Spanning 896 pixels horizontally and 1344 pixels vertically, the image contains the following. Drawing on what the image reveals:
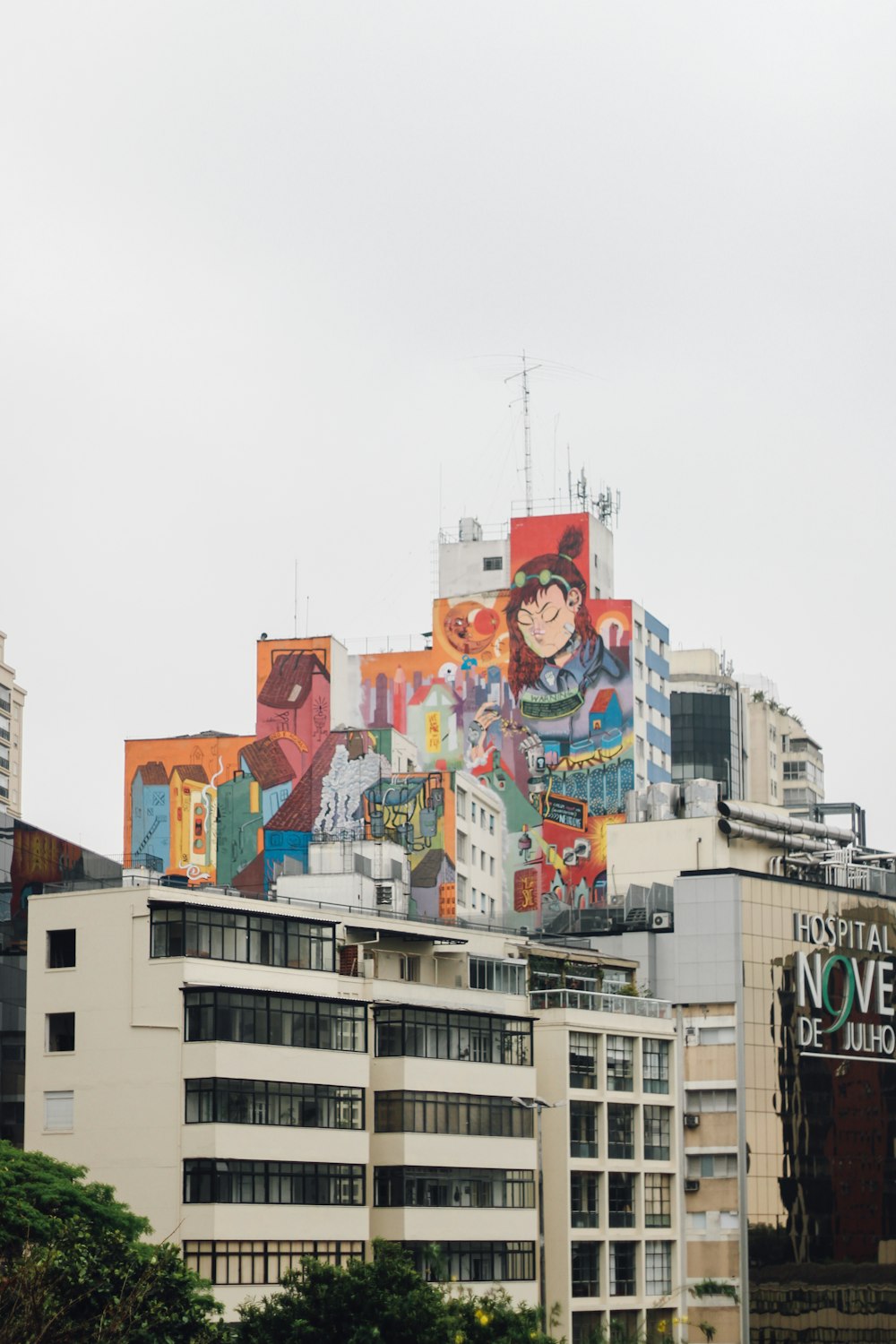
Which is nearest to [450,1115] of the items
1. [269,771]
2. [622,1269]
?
[622,1269]

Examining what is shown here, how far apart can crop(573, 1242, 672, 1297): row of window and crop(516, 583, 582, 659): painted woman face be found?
66.1 m

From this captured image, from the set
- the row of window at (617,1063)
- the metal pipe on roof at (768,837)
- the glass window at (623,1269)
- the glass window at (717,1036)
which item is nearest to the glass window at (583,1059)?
the row of window at (617,1063)

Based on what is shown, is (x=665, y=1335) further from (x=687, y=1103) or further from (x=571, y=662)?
(x=571, y=662)

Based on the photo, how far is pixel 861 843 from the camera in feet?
632

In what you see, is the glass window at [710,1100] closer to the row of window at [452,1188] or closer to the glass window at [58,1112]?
the row of window at [452,1188]

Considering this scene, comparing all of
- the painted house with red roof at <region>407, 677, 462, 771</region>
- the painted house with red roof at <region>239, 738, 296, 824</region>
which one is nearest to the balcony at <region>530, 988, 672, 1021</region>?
the painted house with red roof at <region>239, 738, 296, 824</region>

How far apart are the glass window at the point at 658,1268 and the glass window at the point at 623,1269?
1.11 metres

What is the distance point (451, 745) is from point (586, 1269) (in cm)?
7086

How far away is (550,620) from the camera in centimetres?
19288

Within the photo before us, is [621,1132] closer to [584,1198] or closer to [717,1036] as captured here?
[584,1198]

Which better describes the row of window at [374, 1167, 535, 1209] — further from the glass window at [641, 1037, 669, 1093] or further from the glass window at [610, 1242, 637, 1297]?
the glass window at [641, 1037, 669, 1093]

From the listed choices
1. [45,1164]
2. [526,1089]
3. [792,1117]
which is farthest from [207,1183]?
[792,1117]

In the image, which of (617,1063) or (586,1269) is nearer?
(586,1269)

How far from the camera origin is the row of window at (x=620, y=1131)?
419 feet
